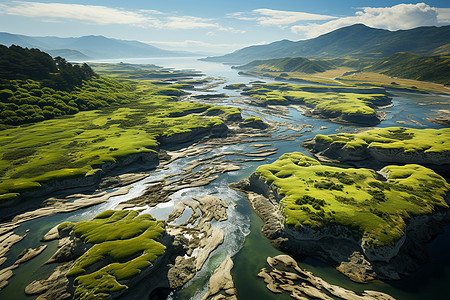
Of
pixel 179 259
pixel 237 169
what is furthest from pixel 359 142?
pixel 179 259

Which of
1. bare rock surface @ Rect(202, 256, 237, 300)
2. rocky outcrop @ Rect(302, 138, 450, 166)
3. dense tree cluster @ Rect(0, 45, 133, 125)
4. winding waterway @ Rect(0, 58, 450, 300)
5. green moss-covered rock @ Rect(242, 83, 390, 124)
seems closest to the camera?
bare rock surface @ Rect(202, 256, 237, 300)

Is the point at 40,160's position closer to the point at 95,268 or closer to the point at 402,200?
the point at 95,268

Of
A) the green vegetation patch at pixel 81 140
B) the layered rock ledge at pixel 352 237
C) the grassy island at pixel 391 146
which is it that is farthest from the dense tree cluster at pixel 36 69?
the grassy island at pixel 391 146

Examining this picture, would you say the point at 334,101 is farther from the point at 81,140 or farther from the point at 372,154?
the point at 81,140

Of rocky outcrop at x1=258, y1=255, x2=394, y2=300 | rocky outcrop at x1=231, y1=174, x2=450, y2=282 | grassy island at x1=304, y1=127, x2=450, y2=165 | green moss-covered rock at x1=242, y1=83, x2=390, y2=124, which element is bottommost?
rocky outcrop at x1=258, y1=255, x2=394, y2=300

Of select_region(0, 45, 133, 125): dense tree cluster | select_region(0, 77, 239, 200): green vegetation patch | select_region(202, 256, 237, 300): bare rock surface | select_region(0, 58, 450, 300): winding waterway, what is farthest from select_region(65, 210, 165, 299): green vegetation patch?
select_region(0, 45, 133, 125): dense tree cluster

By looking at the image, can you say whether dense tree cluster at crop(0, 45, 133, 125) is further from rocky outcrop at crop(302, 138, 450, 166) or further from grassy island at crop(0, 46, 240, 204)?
rocky outcrop at crop(302, 138, 450, 166)
